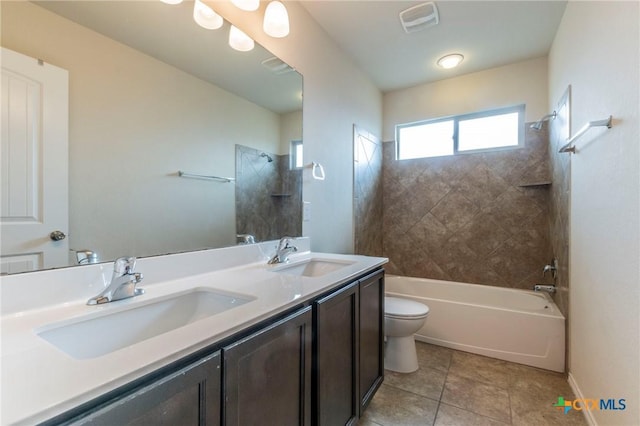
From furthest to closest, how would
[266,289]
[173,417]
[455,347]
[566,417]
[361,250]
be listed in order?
[361,250] → [455,347] → [566,417] → [266,289] → [173,417]

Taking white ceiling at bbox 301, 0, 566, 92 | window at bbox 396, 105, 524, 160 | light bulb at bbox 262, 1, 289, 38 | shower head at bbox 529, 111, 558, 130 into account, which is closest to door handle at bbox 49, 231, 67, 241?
light bulb at bbox 262, 1, 289, 38

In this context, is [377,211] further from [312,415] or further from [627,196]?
[312,415]

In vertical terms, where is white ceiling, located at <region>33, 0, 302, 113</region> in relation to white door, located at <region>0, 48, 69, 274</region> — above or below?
above

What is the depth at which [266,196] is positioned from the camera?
173cm

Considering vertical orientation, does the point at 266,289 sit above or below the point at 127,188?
below

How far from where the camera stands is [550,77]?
97.0 inches

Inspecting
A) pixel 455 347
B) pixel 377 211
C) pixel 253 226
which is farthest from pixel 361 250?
pixel 253 226

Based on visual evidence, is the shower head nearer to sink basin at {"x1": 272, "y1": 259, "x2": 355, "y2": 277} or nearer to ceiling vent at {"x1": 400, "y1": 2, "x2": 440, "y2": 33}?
ceiling vent at {"x1": 400, "y1": 2, "x2": 440, "y2": 33}

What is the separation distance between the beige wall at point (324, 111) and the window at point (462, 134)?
797 millimetres

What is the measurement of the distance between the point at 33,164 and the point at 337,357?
4.12 feet

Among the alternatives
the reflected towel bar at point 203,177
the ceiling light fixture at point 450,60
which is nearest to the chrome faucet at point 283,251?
the reflected towel bar at point 203,177

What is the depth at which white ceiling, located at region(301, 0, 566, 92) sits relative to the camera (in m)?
1.95

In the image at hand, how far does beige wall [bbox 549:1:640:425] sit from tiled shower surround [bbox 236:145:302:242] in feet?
5.27

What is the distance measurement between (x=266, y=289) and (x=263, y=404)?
0.35m
